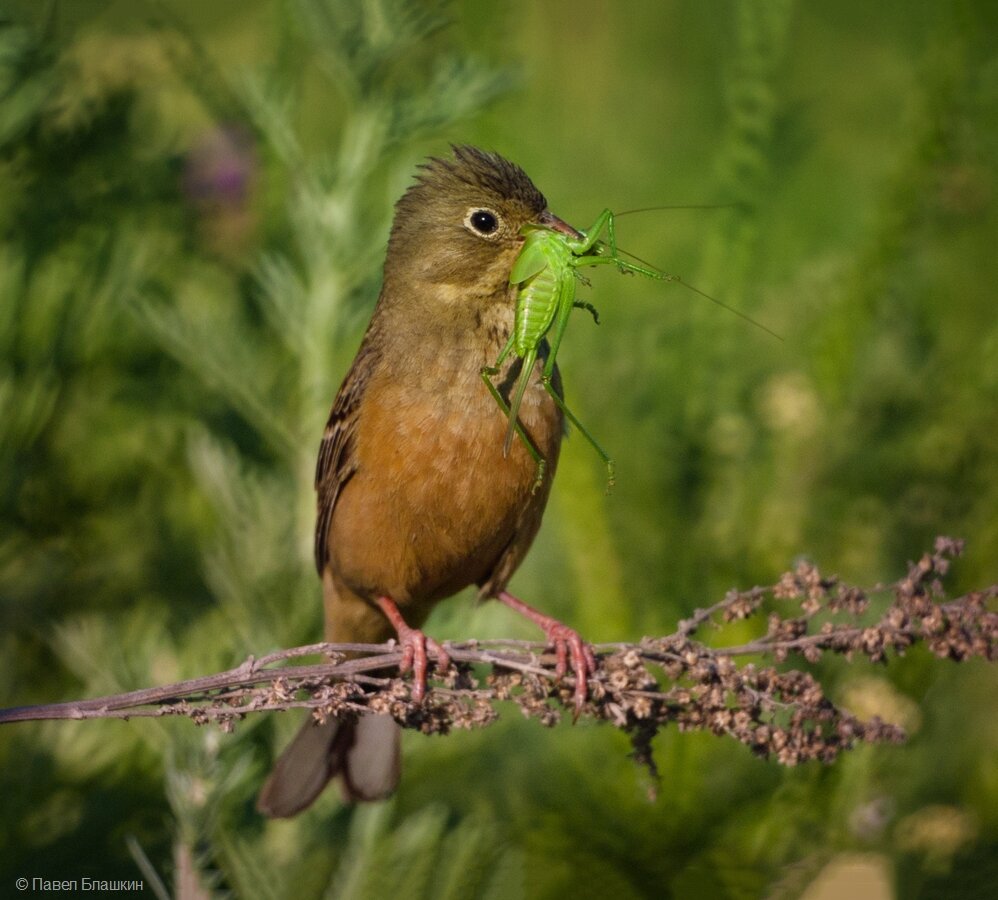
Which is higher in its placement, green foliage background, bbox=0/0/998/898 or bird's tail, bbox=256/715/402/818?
green foliage background, bbox=0/0/998/898

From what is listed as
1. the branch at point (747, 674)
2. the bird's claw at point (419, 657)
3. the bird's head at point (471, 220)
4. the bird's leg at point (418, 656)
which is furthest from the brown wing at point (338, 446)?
the branch at point (747, 674)

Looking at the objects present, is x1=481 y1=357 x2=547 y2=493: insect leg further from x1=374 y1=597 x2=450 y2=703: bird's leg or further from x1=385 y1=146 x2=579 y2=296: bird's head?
x1=374 y1=597 x2=450 y2=703: bird's leg

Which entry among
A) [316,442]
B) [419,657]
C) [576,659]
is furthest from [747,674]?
[316,442]

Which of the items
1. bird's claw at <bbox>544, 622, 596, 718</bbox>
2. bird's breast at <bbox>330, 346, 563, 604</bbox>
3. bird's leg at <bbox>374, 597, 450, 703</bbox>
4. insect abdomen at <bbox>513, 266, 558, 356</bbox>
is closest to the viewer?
bird's leg at <bbox>374, 597, 450, 703</bbox>

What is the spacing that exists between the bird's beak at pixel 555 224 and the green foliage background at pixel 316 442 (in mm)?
736

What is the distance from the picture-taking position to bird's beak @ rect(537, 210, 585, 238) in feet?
12.2

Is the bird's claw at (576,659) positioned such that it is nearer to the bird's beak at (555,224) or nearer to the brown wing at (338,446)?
the brown wing at (338,446)

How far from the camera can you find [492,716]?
282 centimetres

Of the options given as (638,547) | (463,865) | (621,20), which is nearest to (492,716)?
(463,865)

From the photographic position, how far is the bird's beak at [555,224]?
3705mm

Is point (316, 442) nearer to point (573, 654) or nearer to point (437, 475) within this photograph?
point (437, 475)

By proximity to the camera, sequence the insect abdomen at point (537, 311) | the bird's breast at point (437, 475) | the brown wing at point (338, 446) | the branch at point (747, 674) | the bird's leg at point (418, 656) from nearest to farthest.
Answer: the branch at point (747, 674) < the bird's leg at point (418, 656) < the insect abdomen at point (537, 311) < the bird's breast at point (437, 475) < the brown wing at point (338, 446)

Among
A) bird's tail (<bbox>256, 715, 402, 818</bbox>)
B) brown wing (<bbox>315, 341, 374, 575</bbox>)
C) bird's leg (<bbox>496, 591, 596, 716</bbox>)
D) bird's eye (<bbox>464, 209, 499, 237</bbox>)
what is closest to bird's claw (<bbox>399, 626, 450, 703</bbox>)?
bird's leg (<bbox>496, 591, 596, 716</bbox>)

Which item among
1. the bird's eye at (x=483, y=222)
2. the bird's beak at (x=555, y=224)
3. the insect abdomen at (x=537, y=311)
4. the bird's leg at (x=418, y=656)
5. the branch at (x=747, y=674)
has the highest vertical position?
the bird's eye at (x=483, y=222)
